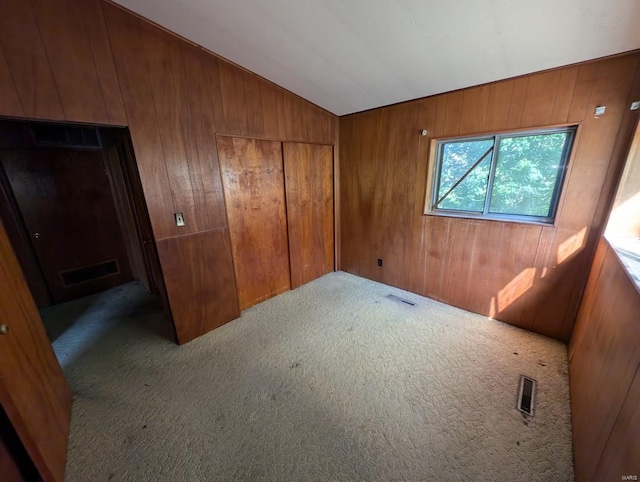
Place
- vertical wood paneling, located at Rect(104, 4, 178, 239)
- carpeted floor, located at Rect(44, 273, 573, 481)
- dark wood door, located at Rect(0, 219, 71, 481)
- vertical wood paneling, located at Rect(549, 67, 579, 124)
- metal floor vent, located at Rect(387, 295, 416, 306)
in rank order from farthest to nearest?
metal floor vent, located at Rect(387, 295, 416, 306) < vertical wood paneling, located at Rect(549, 67, 579, 124) < vertical wood paneling, located at Rect(104, 4, 178, 239) < carpeted floor, located at Rect(44, 273, 573, 481) < dark wood door, located at Rect(0, 219, 71, 481)

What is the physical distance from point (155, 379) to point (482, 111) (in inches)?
144

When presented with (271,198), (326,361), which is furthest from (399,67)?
(326,361)

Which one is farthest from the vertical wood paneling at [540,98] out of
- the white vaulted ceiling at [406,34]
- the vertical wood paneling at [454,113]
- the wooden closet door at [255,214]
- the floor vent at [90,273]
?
the floor vent at [90,273]

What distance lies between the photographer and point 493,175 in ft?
7.66

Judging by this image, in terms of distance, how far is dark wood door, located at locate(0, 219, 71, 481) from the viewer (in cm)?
108

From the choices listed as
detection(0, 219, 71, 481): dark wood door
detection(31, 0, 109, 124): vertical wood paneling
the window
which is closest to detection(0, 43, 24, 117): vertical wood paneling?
detection(31, 0, 109, 124): vertical wood paneling

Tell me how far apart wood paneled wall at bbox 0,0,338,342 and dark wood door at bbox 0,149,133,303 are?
2.03 m

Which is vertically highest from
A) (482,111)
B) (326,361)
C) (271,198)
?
(482,111)

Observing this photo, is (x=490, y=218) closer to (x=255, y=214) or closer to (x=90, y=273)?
(x=255, y=214)

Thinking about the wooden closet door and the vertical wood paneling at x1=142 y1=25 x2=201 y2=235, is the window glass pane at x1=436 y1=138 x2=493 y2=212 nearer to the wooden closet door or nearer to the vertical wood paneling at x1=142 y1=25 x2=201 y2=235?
the wooden closet door

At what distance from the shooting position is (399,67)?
2.05 m

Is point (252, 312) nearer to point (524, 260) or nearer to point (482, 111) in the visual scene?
point (524, 260)

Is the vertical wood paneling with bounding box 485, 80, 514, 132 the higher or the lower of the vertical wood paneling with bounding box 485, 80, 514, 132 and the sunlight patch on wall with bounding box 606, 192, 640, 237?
Result: the higher

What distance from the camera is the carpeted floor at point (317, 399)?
1.30 meters
